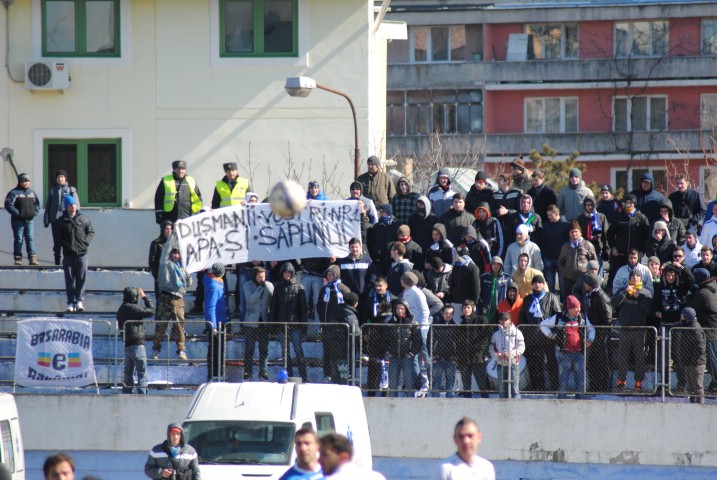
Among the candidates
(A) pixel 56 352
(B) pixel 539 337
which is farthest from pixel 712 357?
(A) pixel 56 352

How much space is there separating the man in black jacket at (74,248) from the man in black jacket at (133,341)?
105 inches

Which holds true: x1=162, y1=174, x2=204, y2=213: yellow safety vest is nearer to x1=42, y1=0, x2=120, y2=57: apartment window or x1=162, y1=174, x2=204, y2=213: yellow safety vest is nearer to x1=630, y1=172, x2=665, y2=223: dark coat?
x1=42, y1=0, x2=120, y2=57: apartment window

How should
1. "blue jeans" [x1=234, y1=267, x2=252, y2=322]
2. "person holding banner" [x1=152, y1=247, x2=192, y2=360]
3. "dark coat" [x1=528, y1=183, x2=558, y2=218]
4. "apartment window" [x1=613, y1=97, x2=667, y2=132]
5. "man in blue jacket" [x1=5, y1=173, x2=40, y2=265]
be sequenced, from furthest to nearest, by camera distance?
"apartment window" [x1=613, y1=97, x2=667, y2=132]
"man in blue jacket" [x1=5, y1=173, x2=40, y2=265]
"dark coat" [x1=528, y1=183, x2=558, y2=218]
"person holding banner" [x1=152, y1=247, x2=192, y2=360]
"blue jeans" [x1=234, y1=267, x2=252, y2=322]

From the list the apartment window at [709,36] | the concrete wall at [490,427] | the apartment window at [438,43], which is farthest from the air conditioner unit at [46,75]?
the apartment window at [709,36]

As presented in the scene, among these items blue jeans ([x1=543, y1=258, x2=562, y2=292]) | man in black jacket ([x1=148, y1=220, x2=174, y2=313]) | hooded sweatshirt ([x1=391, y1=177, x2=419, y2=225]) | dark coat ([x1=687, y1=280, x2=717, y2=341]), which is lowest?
dark coat ([x1=687, y1=280, x2=717, y2=341])

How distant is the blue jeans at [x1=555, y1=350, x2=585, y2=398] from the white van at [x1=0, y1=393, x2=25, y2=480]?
7.80 meters

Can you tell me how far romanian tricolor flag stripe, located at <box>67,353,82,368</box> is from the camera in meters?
20.0

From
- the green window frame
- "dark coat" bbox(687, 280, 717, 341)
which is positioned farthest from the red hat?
the green window frame

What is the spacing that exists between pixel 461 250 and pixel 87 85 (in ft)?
34.0

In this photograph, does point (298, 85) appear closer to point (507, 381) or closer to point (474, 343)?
point (474, 343)

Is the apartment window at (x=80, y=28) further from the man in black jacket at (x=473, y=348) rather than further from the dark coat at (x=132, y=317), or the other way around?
the man in black jacket at (x=473, y=348)

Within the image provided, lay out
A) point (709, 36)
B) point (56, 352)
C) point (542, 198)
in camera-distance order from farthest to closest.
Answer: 1. point (709, 36)
2. point (542, 198)
3. point (56, 352)

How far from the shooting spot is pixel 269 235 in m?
21.7

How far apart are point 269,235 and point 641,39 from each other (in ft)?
145
